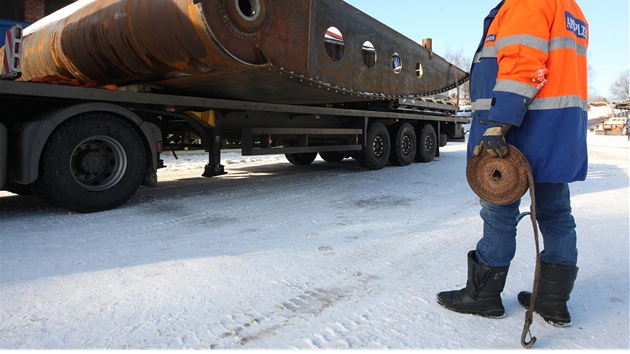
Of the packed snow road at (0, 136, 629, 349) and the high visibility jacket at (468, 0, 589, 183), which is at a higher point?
the high visibility jacket at (468, 0, 589, 183)

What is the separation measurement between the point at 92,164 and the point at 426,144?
836 cm

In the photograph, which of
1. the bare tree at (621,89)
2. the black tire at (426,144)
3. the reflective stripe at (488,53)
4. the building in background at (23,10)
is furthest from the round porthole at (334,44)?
the bare tree at (621,89)

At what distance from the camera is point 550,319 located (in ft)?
6.92

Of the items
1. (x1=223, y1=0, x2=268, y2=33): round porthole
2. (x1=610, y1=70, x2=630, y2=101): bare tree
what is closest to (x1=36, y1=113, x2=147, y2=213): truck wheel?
(x1=223, y1=0, x2=268, y2=33): round porthole

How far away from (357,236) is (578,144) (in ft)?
6.67

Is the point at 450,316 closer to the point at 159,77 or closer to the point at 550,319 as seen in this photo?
the point at 550,319

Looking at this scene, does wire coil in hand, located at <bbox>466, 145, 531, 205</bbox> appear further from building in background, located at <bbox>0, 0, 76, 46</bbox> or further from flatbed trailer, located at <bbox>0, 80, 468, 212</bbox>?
building in background, located at <bbox>0, 0, 76, 46</bbox>

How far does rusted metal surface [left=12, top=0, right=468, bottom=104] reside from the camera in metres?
4.34

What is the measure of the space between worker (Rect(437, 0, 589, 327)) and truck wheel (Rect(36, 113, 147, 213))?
378cm

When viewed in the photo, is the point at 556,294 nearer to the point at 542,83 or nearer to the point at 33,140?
the point at 542,83

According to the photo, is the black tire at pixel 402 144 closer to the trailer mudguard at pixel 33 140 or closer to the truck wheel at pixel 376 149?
the truck wheel at pixel 376 149

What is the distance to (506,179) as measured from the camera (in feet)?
6.65

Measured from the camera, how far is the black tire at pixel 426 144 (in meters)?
10.8

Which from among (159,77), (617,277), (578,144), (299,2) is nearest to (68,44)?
(159,77)
